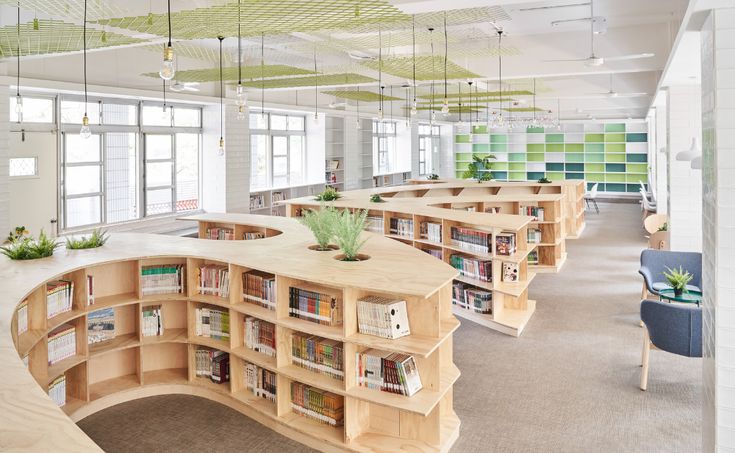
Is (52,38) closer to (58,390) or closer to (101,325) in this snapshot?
(101,325)

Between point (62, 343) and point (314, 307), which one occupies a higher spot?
point (314, 307)

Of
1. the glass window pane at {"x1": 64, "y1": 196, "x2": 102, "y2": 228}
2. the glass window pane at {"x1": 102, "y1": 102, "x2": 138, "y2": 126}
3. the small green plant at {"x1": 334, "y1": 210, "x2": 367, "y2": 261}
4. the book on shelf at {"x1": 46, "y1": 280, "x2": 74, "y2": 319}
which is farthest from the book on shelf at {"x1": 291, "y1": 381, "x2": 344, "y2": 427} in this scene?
the glass window pane at {"x1": 102, "y1": 102, "x2": 138, "y2": 126}

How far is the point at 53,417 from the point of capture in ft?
6.08

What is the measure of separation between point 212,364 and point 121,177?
6.19m

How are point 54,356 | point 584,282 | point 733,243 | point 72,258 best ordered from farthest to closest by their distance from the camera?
point 584,282, point 72,258, point 54,356, point 733,243

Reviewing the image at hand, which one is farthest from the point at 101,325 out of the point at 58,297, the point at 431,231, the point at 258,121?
the point at 258,121

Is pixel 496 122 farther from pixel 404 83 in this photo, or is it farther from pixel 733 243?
pixel 733 243

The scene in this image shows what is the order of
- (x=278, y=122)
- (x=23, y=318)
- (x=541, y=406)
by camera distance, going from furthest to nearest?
(x=278, y=122)
(x=541, y=406)
(x=23, y=318)

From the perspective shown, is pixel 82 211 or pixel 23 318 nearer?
pixel 23 318

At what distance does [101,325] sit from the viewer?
4.75m

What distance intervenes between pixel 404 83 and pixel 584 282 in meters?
5.03

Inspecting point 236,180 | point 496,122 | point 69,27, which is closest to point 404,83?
point 496,122

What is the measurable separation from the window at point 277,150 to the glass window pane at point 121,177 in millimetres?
3344

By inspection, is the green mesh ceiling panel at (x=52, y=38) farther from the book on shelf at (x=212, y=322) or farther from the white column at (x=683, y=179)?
the white column at (x=683, y=179)
